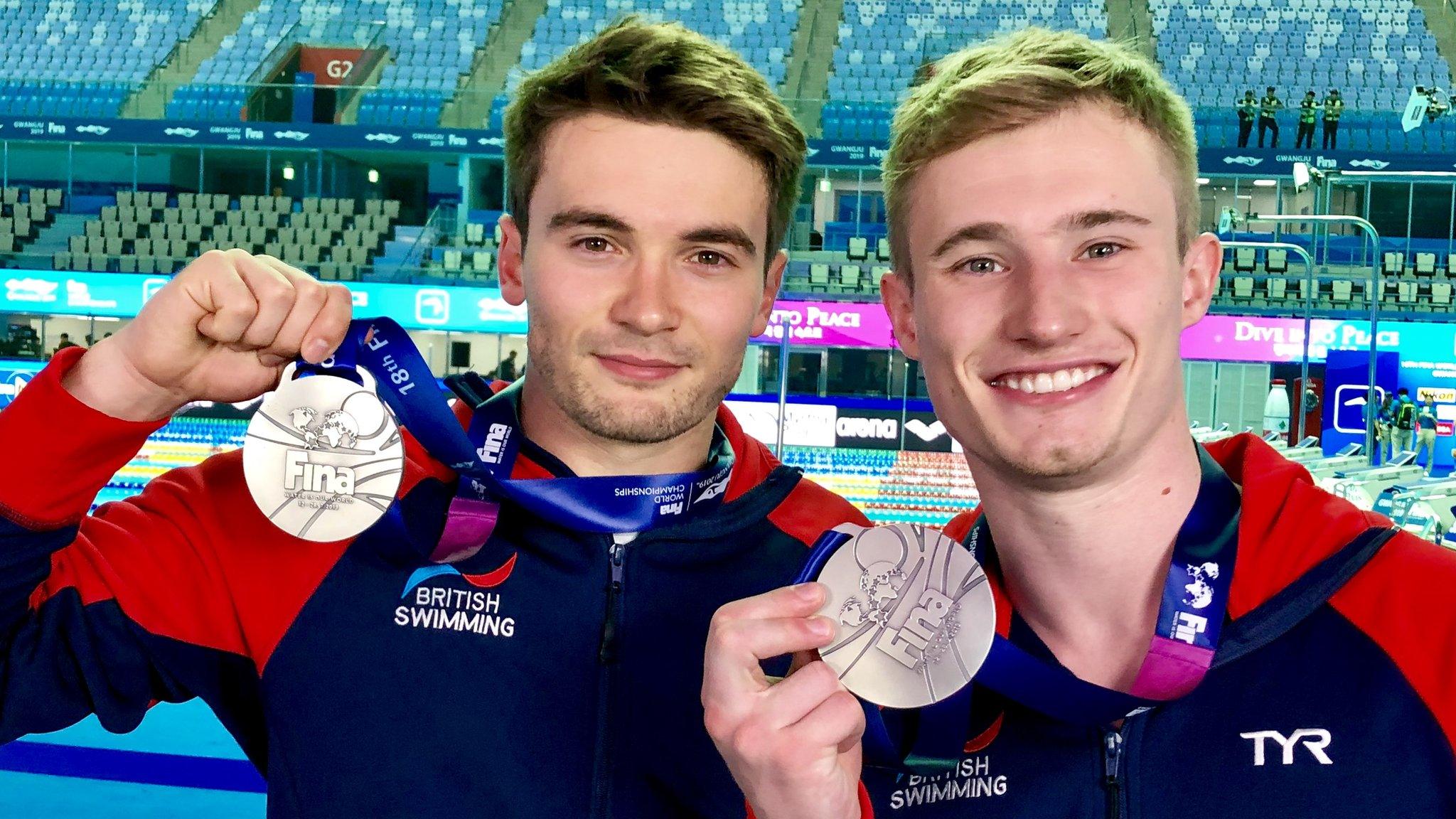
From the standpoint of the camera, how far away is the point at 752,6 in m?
26.8

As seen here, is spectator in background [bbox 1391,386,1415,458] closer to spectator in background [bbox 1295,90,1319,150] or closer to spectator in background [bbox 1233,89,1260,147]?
spectator in background [bbox 1295,90,1319,150]

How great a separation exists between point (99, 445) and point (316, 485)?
0.84ft

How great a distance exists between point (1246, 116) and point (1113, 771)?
2187 cm

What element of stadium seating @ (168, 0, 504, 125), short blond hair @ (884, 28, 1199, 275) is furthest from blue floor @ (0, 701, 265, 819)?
stadium seating @ (168, 0, 504, 125)

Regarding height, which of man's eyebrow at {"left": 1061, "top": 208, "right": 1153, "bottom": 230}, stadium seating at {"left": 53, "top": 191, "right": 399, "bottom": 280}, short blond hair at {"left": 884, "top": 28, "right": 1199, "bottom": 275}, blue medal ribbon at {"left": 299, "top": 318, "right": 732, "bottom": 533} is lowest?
stadium seating at {"left": 53, "top": 191, "right": 399, "bottom": 280}

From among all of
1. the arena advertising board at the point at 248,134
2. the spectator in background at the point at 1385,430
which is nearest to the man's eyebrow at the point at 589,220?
the spectator in background at the point at 1385,430

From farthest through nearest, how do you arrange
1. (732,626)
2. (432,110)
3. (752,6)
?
(752,6) < (432,110) < (732,626)

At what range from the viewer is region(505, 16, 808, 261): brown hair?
1.84 m

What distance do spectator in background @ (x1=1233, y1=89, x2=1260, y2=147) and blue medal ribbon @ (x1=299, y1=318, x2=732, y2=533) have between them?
70.1ft

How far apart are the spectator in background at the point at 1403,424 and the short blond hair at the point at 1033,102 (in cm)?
1743

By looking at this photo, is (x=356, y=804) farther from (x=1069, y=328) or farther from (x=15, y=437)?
(x=1069, y=328)

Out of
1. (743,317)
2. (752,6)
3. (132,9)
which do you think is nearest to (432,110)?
(752,6)

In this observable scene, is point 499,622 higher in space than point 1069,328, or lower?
lower

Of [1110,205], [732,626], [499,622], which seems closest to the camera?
[732,626]
